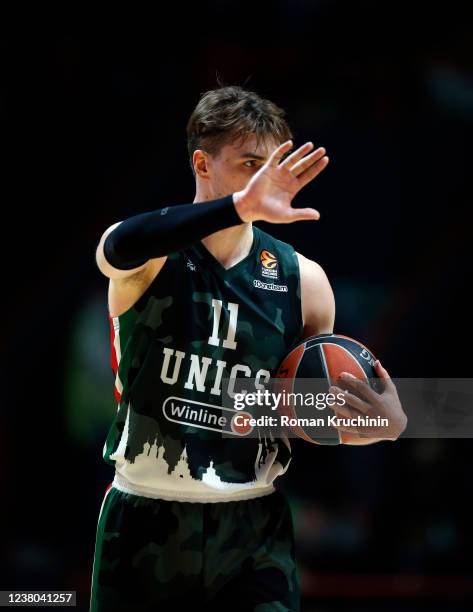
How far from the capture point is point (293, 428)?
3076 mm

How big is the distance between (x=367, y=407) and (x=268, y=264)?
2.12 feet

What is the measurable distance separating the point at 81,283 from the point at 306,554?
91.3 inches

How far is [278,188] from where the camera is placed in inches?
105

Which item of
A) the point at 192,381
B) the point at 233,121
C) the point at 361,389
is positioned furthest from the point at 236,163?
the point at 361,389

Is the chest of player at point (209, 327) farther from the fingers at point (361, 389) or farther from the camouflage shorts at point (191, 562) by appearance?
the camouflage shorts at point (191, 562)

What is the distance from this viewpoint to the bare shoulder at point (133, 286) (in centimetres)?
303

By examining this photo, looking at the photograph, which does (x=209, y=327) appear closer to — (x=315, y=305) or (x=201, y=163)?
(x=315, y=305)

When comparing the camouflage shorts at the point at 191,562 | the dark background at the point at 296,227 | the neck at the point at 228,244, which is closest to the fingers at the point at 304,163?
the neck at the point at 228,244

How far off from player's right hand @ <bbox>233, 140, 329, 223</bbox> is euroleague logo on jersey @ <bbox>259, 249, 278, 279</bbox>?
565 millimetres

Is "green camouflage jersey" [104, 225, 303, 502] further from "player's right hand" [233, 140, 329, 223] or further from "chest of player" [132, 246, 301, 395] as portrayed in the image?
"player's right hand" [233, 140, 329, 223]

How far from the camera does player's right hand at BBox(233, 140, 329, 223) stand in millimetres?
2619

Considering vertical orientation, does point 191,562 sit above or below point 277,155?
below

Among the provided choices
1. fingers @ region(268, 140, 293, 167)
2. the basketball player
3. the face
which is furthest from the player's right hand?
the face

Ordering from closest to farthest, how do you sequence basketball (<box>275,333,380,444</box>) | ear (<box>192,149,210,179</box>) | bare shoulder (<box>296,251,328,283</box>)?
basketball (<box>275,333,380,444</box>), ear (<box>192,149,210,179</box>), bare shoulder (<box>296,251,328,283</box>)
